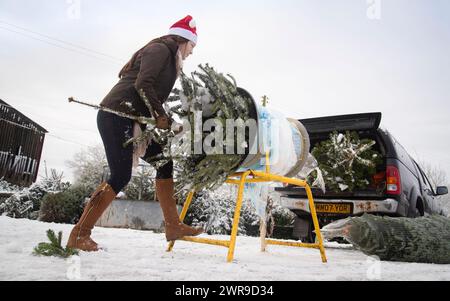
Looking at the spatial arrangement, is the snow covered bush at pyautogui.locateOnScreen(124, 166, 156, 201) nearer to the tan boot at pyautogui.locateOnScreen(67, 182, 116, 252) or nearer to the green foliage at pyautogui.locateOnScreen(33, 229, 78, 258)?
the tan boot at pyautogui.locateOnScreen(67, 182, 116, 252)

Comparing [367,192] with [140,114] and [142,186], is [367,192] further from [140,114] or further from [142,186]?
[142,186]

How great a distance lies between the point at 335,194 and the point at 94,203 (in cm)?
322

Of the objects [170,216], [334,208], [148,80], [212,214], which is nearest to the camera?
[148,80]

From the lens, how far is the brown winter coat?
250 cm

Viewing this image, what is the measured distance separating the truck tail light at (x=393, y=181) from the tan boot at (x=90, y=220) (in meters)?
3.36

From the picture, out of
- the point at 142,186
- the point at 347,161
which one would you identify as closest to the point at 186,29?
the point at 347,161

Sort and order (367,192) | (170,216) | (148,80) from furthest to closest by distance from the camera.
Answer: (367,192), (170,216), (148,80)

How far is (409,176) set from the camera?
4770 mm

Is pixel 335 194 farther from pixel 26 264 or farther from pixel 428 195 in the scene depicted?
pixel 26 264

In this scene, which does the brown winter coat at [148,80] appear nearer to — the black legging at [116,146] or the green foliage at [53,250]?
the black legging at [116,146]

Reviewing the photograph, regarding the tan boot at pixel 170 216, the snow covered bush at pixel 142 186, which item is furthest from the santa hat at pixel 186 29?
the snow covered bush at pixel 142 186

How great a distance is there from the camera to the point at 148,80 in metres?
2.50

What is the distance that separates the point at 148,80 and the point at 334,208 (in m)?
3.15
